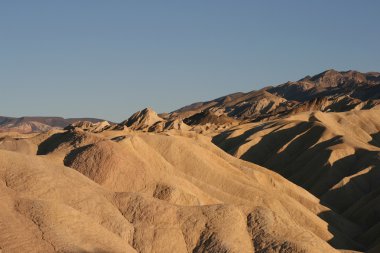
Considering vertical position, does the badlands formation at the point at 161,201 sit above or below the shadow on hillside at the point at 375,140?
above

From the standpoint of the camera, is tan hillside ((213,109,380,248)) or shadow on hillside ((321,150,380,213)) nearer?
tan hillside ((213,109,380,248))

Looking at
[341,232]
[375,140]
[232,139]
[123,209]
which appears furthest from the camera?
[232,139]

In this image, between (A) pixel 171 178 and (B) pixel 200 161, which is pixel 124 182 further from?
(B) pixel 200 161

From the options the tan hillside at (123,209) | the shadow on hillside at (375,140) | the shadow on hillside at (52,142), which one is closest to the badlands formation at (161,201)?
the tan hillside at (123,209)

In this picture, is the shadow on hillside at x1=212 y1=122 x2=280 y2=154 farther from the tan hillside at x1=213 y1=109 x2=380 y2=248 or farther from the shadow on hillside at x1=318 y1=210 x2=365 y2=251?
the shadow on hillside at x1=318 y1=210 x2=365 y2=251

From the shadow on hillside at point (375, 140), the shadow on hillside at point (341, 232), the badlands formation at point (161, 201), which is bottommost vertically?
the shadow on hillside at point (341, 232)

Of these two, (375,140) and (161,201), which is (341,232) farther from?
(375,140)

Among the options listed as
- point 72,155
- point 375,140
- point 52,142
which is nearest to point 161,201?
point 72,155

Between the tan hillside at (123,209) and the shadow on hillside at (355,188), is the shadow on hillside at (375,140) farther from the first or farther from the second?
the tan hillside at (123,209)

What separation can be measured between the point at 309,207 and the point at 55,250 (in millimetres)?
38776

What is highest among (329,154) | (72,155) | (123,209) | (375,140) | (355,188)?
(72,155)

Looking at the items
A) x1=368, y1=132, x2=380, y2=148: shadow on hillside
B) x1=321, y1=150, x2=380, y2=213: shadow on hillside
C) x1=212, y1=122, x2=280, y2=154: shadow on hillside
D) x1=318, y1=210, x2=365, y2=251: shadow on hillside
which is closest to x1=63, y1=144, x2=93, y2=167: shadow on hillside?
x1=318, y1=210, x2=365, y2=251: shadow on hillside

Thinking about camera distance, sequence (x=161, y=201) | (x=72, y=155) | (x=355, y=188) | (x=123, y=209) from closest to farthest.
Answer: (x=123, y=209), (x=161, y=201), (x=72, y=155), (x=355, y=188)

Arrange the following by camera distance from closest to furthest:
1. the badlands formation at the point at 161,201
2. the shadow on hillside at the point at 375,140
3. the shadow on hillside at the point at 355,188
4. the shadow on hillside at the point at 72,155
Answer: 1. the badlands formation at the point at 161,201
2. the shadow on hillside at the point at 72,155
3. the shadow on hillside at the point at 355,188
4. the shadow on hillside at the point at 375,140
